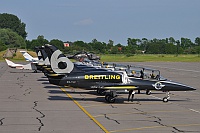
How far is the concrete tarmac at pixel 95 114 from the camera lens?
658 inches

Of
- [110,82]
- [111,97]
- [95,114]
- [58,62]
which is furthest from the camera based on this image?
[58,62]

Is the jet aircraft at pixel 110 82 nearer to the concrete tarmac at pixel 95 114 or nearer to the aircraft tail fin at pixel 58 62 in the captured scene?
the aircraft tail fin at pixel 58 62

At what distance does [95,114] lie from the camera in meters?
20.4

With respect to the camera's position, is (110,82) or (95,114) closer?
(95,114)

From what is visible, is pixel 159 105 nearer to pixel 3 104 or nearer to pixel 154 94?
pixel 154 94

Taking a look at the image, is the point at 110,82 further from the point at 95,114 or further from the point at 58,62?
the point at 95,114

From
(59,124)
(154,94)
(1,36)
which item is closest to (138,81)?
(154,94)

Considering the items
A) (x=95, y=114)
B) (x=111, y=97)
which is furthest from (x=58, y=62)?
(x=95, y=114)

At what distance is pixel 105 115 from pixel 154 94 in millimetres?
10585

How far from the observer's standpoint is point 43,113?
2048 cm

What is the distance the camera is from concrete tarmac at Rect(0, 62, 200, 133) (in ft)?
54.9

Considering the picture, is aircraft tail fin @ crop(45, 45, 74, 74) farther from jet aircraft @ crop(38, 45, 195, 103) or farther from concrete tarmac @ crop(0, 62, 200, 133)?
concrete tarmac @ crop(0, 62, 200, 133)

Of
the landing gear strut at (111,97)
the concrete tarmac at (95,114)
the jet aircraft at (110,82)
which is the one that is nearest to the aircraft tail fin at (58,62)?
the jet aircraft at (110,82)

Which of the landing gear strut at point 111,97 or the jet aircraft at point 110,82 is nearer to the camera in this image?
the landing gear strut at point 111,97
